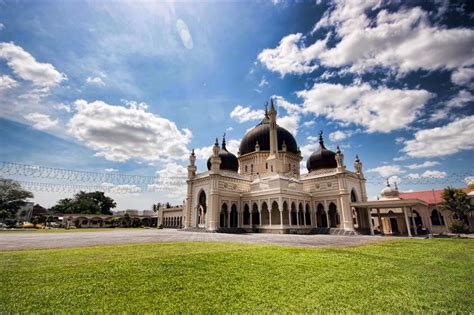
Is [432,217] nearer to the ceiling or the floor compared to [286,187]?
nearer to the floor

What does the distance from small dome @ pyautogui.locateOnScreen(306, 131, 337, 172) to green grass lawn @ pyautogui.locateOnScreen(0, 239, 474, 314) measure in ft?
102

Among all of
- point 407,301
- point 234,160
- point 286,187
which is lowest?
point 407,301

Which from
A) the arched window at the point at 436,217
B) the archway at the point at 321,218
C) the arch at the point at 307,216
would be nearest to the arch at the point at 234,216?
the arch at the point at 307,216

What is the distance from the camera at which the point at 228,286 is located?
5.35 meters

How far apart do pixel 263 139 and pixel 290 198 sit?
1463 cm

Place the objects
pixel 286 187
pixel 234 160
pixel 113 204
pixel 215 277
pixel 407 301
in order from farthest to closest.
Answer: pixel 113 204 < pixel 234 160 < pixel 286 187 < pixel 215 277 < pixel 407 301

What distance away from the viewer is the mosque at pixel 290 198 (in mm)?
31781

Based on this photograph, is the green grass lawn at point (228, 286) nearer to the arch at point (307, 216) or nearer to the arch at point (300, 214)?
the arch at point (300, 214)

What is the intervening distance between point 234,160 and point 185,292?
1516 inches

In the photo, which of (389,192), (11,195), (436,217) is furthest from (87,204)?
(436,217)

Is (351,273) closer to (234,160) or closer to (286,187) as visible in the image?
(286,187)

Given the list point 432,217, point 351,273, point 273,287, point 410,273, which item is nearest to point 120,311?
point 273,287

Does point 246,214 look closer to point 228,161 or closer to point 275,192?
point 275,192

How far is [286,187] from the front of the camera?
107 ft
